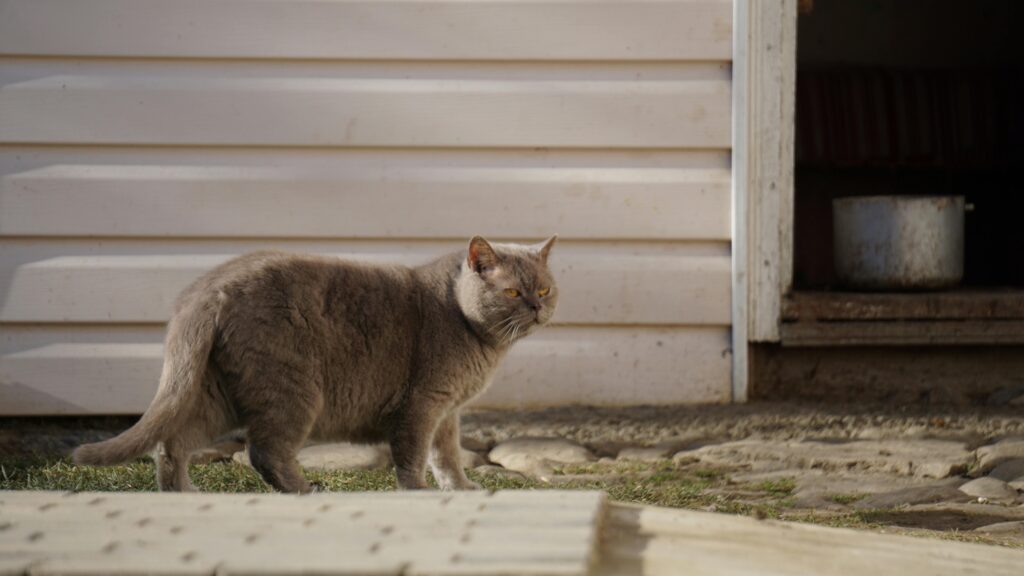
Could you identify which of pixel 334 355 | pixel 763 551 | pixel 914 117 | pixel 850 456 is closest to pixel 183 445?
pixel 334 355

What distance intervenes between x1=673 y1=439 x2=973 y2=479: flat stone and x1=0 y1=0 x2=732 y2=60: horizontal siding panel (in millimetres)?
1999

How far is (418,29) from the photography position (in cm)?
561

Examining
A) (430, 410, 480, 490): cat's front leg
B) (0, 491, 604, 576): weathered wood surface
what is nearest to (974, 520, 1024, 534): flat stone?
(0, 491, 604, 576): weathered wood surface

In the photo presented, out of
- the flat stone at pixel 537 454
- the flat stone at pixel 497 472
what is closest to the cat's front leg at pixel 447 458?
the flat stone at pixel 497 472

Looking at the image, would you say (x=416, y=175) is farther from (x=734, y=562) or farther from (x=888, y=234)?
(x=734, y=562)

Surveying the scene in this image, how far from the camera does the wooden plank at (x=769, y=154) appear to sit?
5.58 metres

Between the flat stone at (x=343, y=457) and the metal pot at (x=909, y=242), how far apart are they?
3.08m

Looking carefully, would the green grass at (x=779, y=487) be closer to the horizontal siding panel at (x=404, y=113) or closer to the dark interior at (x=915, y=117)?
the horizontal siding panel at (x=404, y=113)

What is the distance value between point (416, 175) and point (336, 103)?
54 cm

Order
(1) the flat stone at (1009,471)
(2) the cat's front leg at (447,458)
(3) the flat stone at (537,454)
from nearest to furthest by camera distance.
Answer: (2) the cat's front leg at (447,458)
(1) the flat stone at (1009,471)
(3) the flat stone at (537,454)

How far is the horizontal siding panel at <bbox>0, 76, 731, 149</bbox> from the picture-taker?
220 inches

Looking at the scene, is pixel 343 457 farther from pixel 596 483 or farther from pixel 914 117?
pixel 914 117

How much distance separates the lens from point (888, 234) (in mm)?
6367

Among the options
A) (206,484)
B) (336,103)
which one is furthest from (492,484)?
(336,103)
